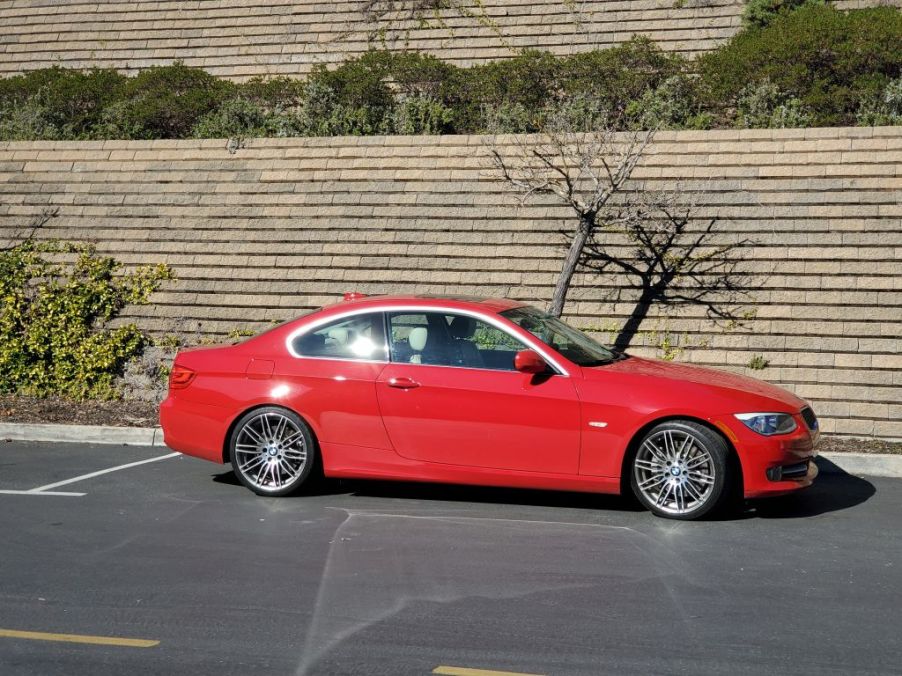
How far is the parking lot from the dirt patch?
100 inches

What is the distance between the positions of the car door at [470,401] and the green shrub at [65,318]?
564cm

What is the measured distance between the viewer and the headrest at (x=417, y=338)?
298 inches

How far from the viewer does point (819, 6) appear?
672 inches

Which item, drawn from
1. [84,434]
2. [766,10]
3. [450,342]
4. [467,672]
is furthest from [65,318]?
[766,10]

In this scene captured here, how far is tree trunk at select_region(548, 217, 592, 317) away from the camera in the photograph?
1130cm

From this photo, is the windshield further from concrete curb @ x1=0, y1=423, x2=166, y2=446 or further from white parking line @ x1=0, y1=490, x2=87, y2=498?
concrete curb @ x1=0, y1=423, x2=166, y2=446

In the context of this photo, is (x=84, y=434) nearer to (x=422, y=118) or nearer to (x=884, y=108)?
(x=422, y=118)

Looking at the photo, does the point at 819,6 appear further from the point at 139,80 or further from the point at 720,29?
the point at 139,80

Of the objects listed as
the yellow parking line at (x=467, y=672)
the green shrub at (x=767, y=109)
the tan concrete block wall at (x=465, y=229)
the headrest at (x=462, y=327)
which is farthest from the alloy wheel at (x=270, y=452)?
the green shrub at (x=767, y=109)

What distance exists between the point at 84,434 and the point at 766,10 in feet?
42.1

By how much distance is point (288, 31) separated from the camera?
20312mm

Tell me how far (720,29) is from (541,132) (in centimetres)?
504

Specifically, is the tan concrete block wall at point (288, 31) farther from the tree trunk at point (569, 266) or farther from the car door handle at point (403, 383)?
the car door handle at point (403, 383)

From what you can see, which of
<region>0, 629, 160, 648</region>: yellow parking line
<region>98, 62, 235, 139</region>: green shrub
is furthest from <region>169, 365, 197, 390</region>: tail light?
<region>98, 62, 235, 139</region>: green shrub
